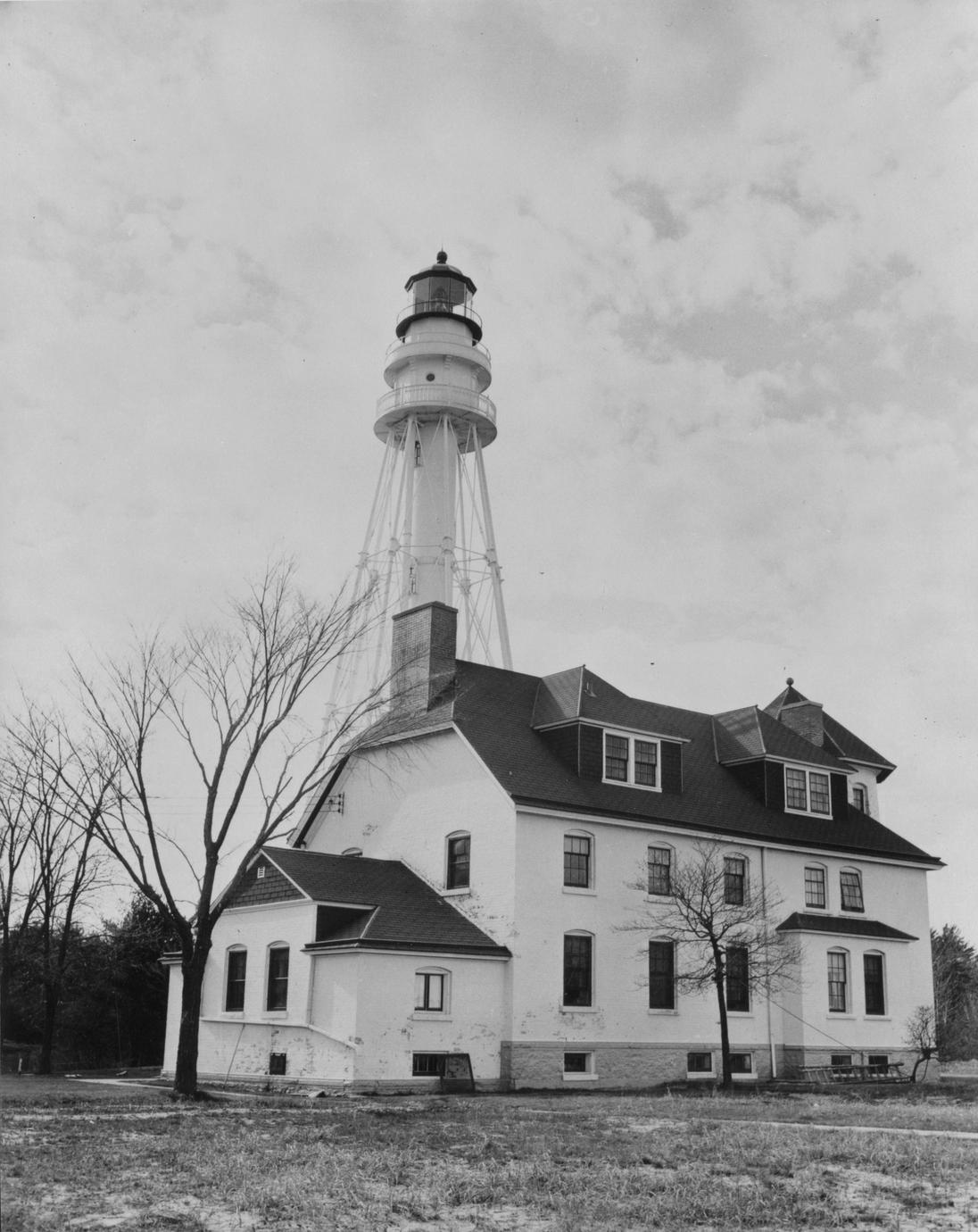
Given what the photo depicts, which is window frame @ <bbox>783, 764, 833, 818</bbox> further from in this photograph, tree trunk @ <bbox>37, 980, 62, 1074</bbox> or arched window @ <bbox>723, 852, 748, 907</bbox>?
tree trunk @ <bbox>37, 980, 62, 1074</bbox>

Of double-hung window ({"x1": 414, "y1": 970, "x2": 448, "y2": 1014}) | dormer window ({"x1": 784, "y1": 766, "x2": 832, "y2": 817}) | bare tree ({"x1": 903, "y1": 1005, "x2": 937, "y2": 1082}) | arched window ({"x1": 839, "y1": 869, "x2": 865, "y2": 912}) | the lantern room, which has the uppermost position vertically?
the lantern room

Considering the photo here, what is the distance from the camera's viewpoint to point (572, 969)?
31250mm

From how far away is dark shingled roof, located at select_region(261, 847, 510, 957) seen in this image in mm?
28625

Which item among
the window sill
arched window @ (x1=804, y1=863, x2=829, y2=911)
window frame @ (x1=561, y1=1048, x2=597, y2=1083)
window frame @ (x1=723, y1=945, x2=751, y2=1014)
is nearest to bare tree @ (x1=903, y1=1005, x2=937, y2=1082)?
arched window @ (x1=804, y1=863, x2=829, y2=911)

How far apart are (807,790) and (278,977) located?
17667mm

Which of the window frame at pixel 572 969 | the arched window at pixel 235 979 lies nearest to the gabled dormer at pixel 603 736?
the window frame at pixel 572 969

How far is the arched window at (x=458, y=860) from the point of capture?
105 ft

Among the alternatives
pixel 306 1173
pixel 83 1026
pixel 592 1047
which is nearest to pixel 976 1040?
pixel 592 1047

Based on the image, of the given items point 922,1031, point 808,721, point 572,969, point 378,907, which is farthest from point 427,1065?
point 808,721

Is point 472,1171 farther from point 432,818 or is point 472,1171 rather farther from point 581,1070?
point 432,818

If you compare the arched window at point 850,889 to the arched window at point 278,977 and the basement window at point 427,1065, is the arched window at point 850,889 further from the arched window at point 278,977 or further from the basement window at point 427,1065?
the arched window at point 278,977

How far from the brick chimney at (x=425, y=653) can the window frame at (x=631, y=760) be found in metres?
4.59

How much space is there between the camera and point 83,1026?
4341cm

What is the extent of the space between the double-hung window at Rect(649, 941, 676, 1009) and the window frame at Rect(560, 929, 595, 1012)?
206 centimetres
